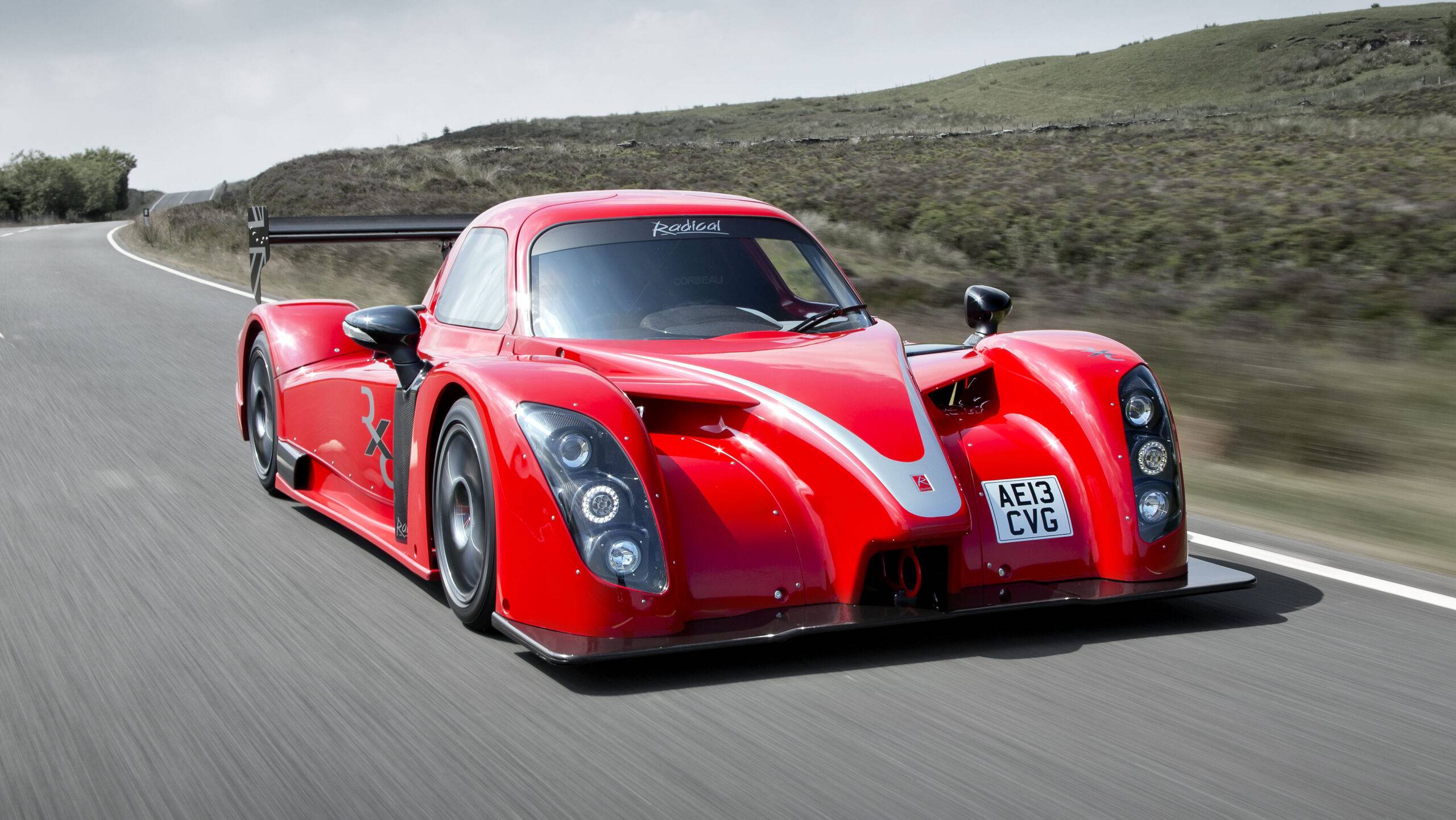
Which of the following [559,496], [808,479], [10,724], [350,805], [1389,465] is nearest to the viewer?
[350,805]

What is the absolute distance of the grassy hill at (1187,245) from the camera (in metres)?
6.94

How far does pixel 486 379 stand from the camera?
13.1 feet

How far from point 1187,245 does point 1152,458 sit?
15362mm

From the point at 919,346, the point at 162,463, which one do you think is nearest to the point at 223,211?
the point at 162,463

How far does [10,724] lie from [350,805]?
108 cm

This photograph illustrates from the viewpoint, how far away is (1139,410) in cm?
441

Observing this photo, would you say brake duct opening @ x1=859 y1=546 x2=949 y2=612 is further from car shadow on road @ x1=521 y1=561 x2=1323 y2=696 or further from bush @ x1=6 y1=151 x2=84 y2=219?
bush @ x1=6 y1=151 x2=84 y2=219

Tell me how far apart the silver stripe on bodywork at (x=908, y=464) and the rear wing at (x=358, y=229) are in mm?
3542

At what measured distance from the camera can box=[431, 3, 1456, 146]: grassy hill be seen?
240 feet

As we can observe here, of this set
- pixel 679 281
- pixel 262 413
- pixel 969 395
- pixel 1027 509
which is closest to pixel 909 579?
pixel 1027 509

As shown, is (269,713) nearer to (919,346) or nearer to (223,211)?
(919,346)

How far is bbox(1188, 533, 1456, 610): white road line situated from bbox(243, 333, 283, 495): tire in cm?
398

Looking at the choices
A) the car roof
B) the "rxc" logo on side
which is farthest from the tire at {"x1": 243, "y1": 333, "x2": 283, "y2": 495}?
the car roof

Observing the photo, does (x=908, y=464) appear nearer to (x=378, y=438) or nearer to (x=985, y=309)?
(x=985, y=309)
